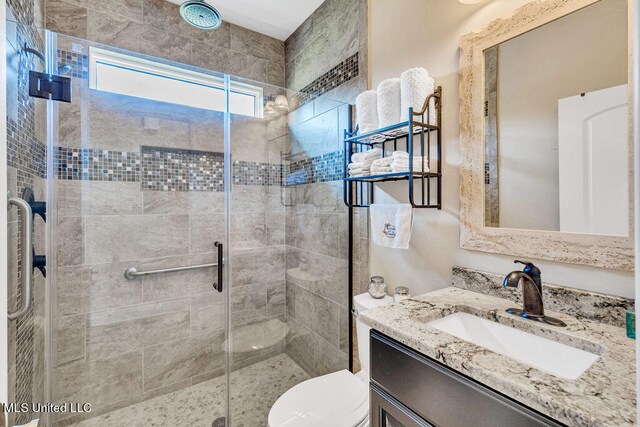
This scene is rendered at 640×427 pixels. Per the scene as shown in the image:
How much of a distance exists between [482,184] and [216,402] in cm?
197

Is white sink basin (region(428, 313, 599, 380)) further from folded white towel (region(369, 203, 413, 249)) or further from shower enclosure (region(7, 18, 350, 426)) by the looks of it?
shower enclosure (region(7, 18, 350, 426))

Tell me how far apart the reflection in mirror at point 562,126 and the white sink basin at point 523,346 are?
0.38 meters

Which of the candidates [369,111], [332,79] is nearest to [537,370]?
[369,111]

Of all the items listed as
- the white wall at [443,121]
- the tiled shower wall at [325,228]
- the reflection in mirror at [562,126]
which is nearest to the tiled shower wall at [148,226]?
the tiled shower wall at [325,228]

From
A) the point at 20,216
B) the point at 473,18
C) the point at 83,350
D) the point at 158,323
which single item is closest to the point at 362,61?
the point at 473,18

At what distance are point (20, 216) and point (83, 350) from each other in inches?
36.1

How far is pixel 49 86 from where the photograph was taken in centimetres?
132

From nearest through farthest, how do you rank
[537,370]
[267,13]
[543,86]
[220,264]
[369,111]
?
[537,370] < [543,86] < [369,111] < [220,264] < [267,13]

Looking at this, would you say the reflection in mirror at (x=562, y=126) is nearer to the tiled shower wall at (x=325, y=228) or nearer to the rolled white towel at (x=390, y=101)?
the rolled white towel at (x=390, y=101)

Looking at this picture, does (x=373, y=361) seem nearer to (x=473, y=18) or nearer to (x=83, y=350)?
(x=473, y=18)

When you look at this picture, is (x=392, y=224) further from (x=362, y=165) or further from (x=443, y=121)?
(x=443, y=121)

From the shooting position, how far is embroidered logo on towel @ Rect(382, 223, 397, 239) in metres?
1.36

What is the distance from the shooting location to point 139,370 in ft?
5.73

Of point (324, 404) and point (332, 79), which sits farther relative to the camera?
point (332, 79)
